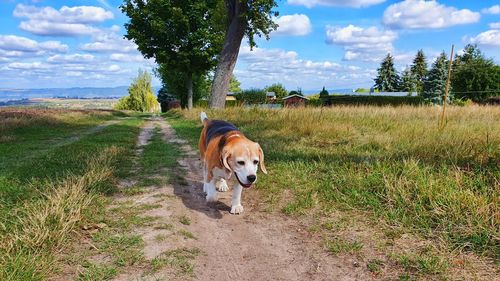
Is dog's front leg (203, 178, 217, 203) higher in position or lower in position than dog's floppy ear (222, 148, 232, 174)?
lower

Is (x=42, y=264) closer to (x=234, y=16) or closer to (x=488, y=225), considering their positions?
(x=488, y=225)

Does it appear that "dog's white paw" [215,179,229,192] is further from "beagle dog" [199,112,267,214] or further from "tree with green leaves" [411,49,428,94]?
"tree with green leaves" [411,49,428,94]

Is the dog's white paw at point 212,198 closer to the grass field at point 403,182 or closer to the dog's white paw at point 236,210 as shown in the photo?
the dog's white paw at point 236,210

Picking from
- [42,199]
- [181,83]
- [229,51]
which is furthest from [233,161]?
[181,83]

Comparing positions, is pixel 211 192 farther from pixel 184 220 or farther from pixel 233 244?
pixel 233 244

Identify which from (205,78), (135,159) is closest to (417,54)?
(205,78)

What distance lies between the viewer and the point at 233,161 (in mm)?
4875

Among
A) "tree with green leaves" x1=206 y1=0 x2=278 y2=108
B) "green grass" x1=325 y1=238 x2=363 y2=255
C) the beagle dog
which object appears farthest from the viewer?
"tree with green leaves" x1=206 y1=0 x2=278 y2=108

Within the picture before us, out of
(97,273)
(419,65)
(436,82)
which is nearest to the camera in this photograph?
(97,273)

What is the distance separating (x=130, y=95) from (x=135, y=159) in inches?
2149

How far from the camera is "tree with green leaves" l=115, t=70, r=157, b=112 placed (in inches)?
2301

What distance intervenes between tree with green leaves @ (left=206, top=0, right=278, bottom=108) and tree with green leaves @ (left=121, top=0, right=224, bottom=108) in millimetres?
10681

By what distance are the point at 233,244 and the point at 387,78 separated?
90.5 m

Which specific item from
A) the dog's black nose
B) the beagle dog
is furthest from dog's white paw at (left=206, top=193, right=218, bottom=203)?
the dog's black nose
